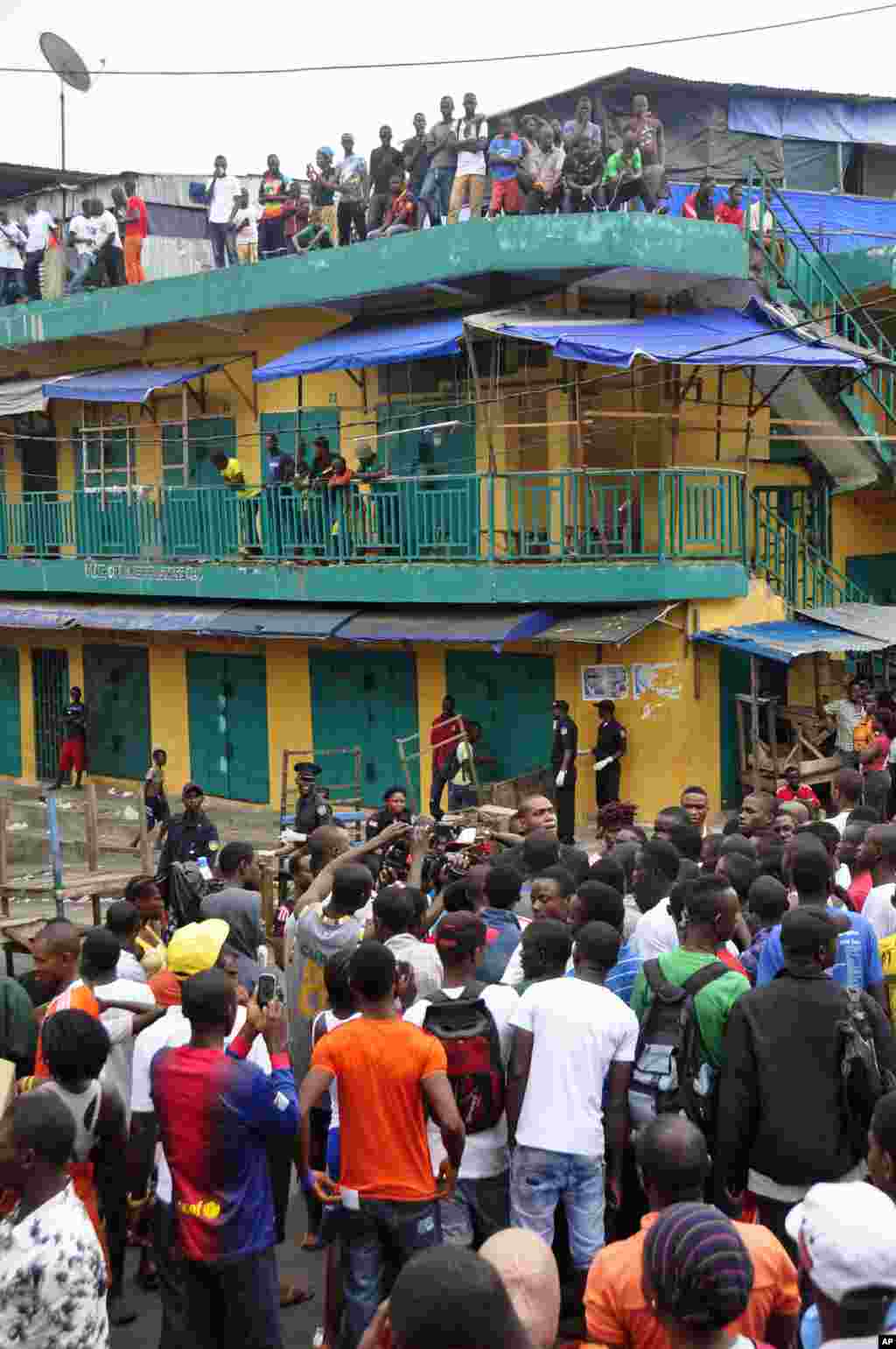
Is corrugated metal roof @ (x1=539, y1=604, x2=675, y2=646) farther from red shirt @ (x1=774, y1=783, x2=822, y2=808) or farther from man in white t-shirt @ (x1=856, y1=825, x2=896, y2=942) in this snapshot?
man in white t-shirt @ (x1=856, y1=825, x2=896, y2=942)

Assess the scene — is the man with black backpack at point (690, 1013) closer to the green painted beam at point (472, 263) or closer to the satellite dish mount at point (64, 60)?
the green painted beam at point (472, 263)

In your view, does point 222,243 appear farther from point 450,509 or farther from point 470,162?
point 450,509

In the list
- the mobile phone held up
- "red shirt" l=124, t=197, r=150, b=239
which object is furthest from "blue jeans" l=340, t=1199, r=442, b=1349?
"red shirt" l=124, t=197, r=150, b=239

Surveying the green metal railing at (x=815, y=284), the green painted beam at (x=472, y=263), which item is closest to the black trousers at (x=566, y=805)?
the green painted beam at (x=472, y=263)

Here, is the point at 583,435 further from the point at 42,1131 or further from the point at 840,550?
the point at 42,1131

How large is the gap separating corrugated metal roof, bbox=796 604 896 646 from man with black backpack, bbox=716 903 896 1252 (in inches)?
454

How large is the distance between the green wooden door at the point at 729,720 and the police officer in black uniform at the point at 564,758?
1844 millimetres

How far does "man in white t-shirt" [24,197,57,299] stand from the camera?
23750mm

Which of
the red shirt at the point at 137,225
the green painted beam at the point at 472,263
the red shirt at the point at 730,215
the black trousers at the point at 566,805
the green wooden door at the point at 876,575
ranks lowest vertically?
the black trousers at the point at 566,805

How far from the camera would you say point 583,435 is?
17531 millimetres

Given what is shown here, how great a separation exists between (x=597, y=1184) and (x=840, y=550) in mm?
15152

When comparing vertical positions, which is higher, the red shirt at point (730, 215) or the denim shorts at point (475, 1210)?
the red shirt at point (730, 215)

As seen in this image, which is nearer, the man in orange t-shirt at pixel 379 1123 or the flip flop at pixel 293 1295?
the man in orange t-shirt at pixel 379 1123

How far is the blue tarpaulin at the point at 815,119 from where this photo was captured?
21.2 meters
